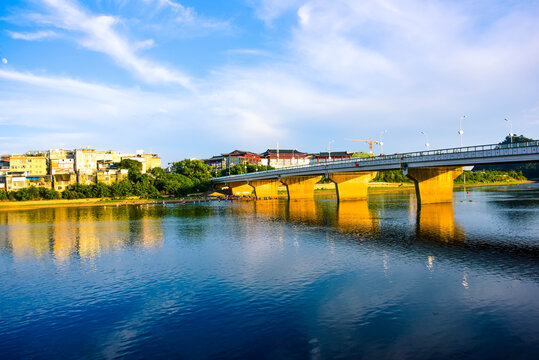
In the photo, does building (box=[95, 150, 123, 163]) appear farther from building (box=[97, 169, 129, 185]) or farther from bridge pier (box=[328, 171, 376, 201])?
bridge pier (box=[328, 171, 376, 201])

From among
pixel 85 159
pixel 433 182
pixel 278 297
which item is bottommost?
pixel 278 297

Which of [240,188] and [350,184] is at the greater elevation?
[350,184]

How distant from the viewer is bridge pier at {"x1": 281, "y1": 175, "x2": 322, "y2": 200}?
122312 mm

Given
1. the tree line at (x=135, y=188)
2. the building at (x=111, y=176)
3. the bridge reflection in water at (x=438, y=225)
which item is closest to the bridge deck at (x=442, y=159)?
the bridge reflection in water at (x=438, y=225)

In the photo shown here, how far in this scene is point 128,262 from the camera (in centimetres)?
3428

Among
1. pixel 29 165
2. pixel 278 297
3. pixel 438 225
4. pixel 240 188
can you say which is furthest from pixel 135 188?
pixel 278 297

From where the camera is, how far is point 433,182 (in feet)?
254

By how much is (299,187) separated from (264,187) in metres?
19.2

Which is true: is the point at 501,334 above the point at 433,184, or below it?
below

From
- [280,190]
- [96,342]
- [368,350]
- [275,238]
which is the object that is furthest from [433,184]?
[280,190]

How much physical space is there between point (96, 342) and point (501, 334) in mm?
19504

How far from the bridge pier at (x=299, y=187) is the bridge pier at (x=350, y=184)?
23.5 metres

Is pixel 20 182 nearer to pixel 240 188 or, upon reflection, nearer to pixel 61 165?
pixel 61 165

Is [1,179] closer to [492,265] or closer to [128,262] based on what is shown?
[128,262]
